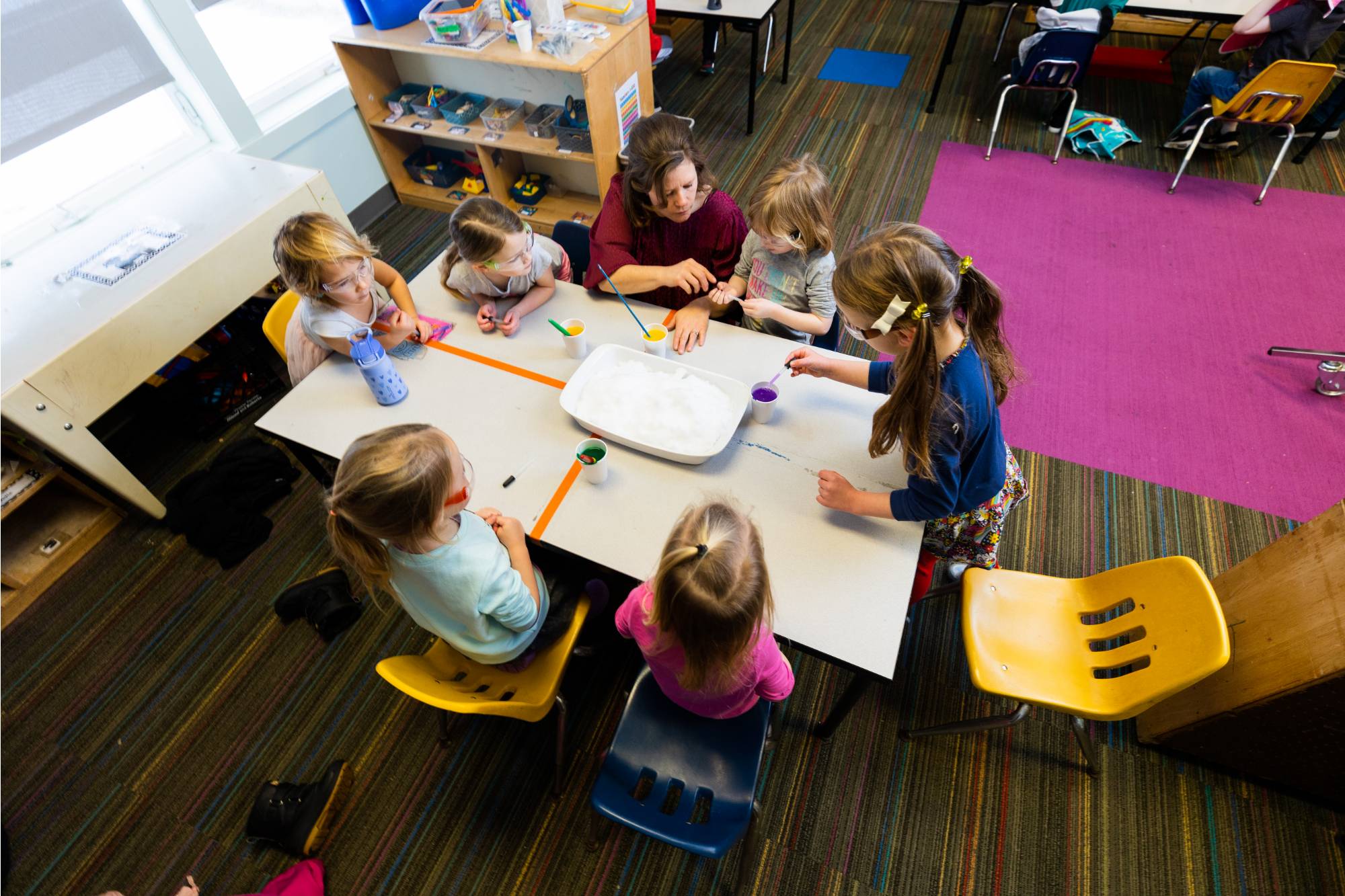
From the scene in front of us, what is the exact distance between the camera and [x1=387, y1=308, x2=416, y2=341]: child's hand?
1858 millimetres

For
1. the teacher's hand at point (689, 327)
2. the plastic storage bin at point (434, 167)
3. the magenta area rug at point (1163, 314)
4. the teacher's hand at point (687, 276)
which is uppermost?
the teacher's hand at point (687, 276)

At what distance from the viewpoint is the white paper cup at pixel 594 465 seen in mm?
1485

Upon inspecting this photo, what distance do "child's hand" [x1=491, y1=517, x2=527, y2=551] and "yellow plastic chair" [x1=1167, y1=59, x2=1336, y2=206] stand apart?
4139 millimetres

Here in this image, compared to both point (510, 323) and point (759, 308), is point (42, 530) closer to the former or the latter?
point (510, 323)

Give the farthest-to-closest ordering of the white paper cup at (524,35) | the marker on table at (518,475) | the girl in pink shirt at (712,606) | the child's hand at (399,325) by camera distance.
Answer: the white paper cup at (524,35) → the child's hand at (399,325) → the marker on table at (518,475) → the girl in pink shirt at (712,606)

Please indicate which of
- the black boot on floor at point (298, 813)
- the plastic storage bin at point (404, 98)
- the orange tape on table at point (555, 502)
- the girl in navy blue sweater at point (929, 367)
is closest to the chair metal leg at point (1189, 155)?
the girl in navy blue sweater at point (929, 367)

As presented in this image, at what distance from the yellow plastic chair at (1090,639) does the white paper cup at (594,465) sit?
0.99 meters

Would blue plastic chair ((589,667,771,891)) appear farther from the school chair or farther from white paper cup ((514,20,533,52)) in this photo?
the school chair

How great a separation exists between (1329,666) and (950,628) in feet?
2.89

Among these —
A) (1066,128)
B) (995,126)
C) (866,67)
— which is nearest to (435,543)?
(995,126)

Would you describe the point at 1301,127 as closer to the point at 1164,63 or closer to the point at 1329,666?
the point at 1164,63

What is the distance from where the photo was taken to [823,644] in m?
1.24

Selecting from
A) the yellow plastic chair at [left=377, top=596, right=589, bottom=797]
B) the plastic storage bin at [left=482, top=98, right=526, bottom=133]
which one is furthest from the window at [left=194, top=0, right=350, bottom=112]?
the yellow plastic chair at [left=377, top=596, right=589, bottom=797]

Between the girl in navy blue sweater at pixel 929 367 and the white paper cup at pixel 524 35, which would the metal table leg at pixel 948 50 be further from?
the girl in navy blue sweater at pixel 929 367
